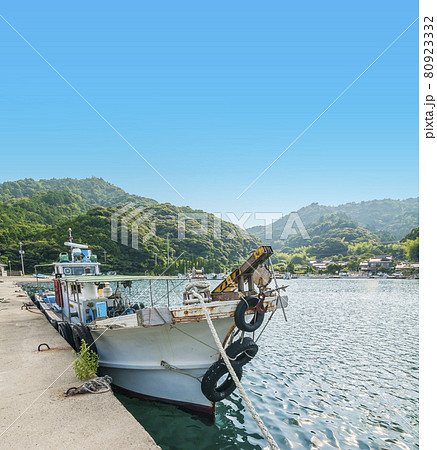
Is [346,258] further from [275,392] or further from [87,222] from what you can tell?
[275,392]

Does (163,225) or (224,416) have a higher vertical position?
(163,225)

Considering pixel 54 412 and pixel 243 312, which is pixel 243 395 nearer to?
pixel 243 312

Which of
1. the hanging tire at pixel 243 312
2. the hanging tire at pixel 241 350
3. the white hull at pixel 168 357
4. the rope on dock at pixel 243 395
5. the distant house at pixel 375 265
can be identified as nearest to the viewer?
the rope on dock at pixel 243 395

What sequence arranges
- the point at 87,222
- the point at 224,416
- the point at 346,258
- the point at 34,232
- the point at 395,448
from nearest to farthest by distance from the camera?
the point at 395,448 < the point at 224,416 < the point at 87,222 < the point at 34,232 < the point at 346,258

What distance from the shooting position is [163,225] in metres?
43.3

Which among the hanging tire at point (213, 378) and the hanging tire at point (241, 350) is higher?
the hanging tire at point (241, 350)

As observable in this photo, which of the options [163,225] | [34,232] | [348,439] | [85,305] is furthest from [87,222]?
[348,439]

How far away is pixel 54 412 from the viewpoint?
5.84m

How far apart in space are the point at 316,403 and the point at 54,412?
8046 millimetres

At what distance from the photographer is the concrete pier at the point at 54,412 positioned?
4.93m

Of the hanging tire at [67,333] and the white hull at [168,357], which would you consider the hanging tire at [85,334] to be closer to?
the white hull at [168,357]

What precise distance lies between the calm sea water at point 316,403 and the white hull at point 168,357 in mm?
A: 523

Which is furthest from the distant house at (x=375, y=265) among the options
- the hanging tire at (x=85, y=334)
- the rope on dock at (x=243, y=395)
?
the rope on dock at (x=243, y=395)

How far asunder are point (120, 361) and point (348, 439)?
6896 mm
